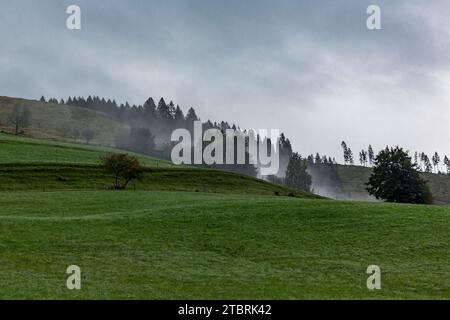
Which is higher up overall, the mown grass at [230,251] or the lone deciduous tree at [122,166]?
the lone deciduous tree at [122,166]

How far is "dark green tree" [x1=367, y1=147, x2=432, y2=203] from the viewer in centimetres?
9506

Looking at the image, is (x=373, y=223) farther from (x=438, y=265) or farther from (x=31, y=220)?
(x=31, y=220)

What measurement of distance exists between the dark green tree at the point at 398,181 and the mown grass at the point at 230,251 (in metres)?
47.2

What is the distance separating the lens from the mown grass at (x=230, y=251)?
2270 cm

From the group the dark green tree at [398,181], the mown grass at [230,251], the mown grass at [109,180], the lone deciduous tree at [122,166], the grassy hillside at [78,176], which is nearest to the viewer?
the mown grass at [230,251]

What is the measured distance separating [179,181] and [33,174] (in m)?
29.0

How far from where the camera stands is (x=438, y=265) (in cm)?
2983

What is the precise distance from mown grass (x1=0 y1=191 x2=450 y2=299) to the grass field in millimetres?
77

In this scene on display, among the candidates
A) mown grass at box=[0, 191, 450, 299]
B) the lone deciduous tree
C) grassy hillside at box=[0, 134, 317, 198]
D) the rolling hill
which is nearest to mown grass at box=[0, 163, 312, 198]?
grassy hillside at box=[0, 134, 317, 198]

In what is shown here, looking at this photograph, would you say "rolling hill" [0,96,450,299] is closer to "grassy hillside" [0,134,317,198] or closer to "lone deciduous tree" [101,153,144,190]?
"grassy hillside" [0,134,317,198]

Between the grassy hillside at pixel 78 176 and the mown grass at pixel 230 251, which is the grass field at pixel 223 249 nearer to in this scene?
the mown grass at pixel 230 251

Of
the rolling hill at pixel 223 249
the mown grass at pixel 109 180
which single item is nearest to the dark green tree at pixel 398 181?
the mown grass at pixel 109 180

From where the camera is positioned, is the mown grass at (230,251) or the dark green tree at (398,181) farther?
the dark green tree at (398,181)
